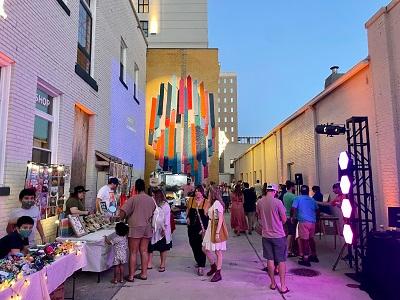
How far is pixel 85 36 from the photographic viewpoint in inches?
351

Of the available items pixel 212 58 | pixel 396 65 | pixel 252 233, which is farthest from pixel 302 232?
pixel 212 58

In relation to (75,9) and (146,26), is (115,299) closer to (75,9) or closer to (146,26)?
(75,9)

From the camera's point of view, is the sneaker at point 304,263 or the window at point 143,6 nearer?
the sneaker at point 304,263

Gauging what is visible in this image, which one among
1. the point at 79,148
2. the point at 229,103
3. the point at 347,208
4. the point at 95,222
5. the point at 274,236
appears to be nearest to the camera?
the point at 274,236

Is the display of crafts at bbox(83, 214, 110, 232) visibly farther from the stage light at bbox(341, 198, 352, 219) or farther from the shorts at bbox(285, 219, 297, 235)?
the stage light at bbox(341, 198, 352, 219)

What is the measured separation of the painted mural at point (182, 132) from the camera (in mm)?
22000

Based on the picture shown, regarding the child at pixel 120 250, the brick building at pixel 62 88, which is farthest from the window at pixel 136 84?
the child at pixel 120 250

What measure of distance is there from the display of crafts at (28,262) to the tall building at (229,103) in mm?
106183

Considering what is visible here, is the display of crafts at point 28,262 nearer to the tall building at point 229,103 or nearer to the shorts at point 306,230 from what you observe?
the shorts at point 306,230

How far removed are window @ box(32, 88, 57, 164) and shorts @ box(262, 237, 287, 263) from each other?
4441mm

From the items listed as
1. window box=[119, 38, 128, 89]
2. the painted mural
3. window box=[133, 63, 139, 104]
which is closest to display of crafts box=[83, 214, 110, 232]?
window box=[119, 38, 128, 89]

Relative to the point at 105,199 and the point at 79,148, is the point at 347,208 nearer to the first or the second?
the point at 105,199

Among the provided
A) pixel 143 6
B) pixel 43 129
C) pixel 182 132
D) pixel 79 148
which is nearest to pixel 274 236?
pixel 43 129

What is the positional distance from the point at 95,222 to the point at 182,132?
15.4 m
